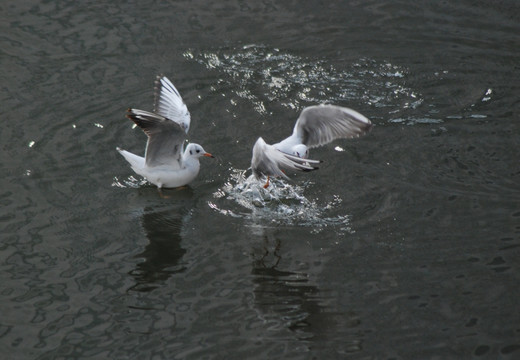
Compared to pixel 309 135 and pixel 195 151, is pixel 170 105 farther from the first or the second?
pixel 309 135

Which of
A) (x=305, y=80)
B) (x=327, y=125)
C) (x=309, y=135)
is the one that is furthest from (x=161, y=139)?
(x=305, y=80)

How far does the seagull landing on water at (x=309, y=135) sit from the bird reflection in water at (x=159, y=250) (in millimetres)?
993

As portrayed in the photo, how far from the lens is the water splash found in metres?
7.51

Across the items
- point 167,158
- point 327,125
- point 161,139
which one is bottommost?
point 167,158

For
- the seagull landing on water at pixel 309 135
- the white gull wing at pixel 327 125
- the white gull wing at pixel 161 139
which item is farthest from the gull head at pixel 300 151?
the white gull wing at pixel 161 139

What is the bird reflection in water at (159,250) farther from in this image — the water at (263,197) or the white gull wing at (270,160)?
the white gull wing at (270,160)

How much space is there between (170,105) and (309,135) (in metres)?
1.62

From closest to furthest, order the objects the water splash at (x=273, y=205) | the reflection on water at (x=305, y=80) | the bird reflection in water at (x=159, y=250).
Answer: the bird reflection in water at (x=159, y=250), the water splash at (x=273, y=205), the reflection on water at (x=305, y=80)

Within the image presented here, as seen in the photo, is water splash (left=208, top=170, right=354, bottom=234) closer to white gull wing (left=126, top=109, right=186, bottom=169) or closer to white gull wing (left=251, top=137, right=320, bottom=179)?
white gull wing (left=251, top=137, right=320, bottom=179)

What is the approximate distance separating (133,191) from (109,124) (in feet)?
4.74

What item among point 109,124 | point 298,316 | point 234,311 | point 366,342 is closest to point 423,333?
point 366,342

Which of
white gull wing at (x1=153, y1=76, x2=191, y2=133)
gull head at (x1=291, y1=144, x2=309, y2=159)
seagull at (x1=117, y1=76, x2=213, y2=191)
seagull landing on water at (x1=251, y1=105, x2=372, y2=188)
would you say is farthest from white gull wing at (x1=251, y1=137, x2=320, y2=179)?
white gull wing at (x1=153, y1=76, x2=191, y2=133)

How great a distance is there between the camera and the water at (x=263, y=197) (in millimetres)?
6172

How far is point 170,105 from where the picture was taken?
28.5ft
